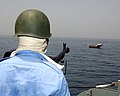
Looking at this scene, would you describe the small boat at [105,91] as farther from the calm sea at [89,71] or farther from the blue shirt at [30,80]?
the blue shirt at [30,80]

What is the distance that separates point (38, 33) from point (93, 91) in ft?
21.4

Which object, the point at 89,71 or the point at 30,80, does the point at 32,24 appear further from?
the point at 89,71

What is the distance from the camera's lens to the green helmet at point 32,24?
218 centimetres

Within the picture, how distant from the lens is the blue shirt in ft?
6.44

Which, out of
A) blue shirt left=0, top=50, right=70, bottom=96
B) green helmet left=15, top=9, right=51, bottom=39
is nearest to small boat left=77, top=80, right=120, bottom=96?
green helmet left=15, top=9, right=51, bottom=39

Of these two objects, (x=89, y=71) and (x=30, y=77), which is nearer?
(x=30, y=77)

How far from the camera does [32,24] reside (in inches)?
86.0

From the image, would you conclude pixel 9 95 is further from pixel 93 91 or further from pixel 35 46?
pixel 93 91

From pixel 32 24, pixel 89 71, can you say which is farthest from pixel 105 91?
pixel 89 71

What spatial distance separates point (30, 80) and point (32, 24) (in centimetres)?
46

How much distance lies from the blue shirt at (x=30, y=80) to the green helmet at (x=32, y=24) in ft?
0.97

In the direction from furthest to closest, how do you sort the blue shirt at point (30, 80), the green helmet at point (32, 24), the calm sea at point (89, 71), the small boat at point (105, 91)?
the calm sea at point (89, 71)
the small boat at point (105, 91)
the green helmet at point (32, 24)
the blue shirt at point (30, 80)

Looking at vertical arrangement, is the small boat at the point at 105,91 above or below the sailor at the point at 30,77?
below

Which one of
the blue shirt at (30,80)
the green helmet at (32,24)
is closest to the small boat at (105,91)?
the green helmet at (32,24)
